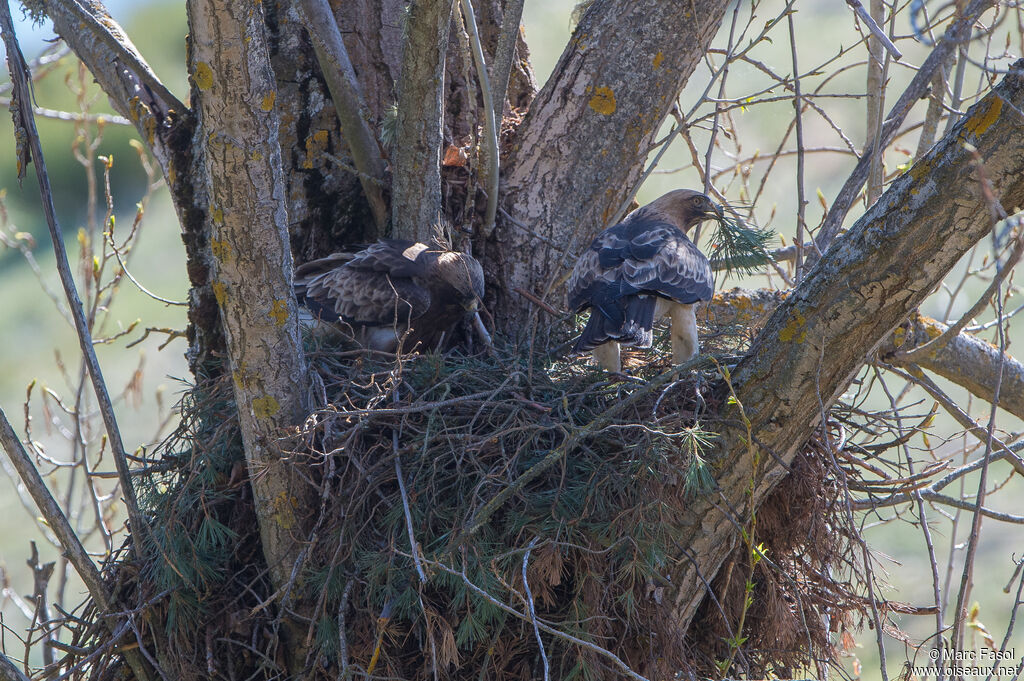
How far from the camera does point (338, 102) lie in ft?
13.0

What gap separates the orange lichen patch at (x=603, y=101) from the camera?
4125mm

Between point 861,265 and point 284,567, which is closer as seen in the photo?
point 861,265

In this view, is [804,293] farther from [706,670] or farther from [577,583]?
[706,670]

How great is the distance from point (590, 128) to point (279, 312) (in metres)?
1.92

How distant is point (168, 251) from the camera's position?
21.8 m

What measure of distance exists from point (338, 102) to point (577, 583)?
223 centimetres

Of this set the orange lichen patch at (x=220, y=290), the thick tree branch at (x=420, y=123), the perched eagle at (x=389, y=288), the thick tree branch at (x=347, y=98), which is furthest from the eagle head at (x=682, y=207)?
the orange lichen patch at (x=220, y=290)

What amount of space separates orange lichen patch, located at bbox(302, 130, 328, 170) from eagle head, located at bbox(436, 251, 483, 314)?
0.76 metres

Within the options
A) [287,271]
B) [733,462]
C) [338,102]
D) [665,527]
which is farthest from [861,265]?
[338,102]

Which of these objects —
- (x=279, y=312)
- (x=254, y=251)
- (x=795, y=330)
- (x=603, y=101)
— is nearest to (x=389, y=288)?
(x=603, y=101)

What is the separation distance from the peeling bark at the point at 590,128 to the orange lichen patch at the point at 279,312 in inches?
63.7

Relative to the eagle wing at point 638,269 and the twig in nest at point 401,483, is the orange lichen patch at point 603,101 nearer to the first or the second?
the eagle wing at point 638,269

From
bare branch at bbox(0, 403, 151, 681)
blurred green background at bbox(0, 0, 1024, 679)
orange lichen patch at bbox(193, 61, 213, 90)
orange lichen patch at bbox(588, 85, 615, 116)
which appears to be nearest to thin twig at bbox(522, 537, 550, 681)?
bare branch at bbox(0, 403, 151, 681)

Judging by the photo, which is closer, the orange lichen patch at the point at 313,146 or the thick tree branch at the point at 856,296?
the thick tree branch at the point at 856,296
